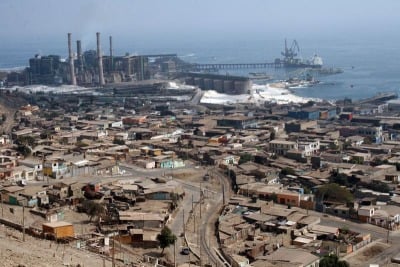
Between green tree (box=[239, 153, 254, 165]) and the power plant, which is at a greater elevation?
the power plant

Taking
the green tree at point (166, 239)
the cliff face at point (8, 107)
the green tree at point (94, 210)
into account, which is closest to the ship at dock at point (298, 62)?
the cliff face at point (8, 107)

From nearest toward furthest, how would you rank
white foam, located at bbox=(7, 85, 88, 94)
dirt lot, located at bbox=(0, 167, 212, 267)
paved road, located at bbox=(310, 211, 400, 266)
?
dirt lot, located at bbox=(0, 167, 212, 267)
paved road, located at bbox=(310, 211, 400, 266)
white foam, located at bbox=(7, 85, 88, 94)

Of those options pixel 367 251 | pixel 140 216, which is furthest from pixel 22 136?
pixel 367 251

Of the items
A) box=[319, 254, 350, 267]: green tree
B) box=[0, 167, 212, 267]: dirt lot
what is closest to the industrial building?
box=[0, 167, 212, 267]: dirt lot

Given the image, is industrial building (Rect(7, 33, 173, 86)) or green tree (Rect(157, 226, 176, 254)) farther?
industrial building (Rect(7, 33, 173, 86))

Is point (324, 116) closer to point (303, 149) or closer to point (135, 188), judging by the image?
point (303, 149)

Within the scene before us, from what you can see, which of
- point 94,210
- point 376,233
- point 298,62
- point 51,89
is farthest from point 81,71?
point 376,233

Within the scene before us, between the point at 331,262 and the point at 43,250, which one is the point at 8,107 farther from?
the point at 331,262

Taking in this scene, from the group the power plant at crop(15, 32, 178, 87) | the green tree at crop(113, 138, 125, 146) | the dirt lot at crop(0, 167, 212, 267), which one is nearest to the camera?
the dirt lot at crop(0, 167, 212, 267)

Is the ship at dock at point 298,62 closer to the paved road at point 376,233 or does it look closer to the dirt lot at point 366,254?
the paved road at point 376,233

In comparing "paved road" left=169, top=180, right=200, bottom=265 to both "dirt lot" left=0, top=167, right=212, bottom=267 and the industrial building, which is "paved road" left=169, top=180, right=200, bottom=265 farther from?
the industrial building
